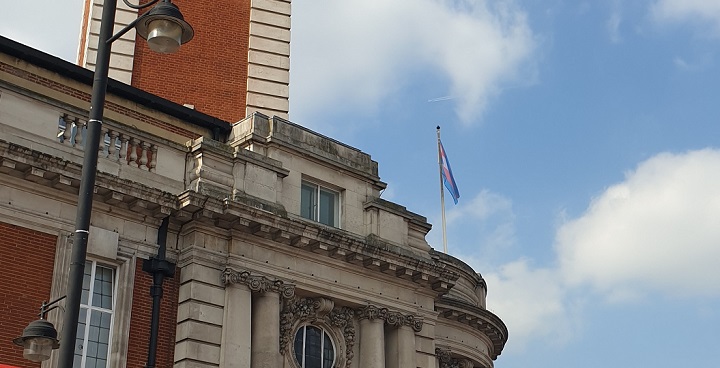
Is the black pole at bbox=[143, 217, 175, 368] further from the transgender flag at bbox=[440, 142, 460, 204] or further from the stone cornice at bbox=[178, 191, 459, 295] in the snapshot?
the transgender flag at bbox=[440, 142, 460, 204]

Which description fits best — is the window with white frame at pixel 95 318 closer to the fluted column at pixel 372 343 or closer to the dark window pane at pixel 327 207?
the dark window pane at pixel 327 207

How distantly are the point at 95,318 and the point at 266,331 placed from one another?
130 inches

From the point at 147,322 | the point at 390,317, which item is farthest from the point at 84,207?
the point at 390,317

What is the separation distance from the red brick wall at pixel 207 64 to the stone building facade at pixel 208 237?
872 millimetres

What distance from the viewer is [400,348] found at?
21625 millimetres

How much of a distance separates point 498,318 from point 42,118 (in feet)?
48.1

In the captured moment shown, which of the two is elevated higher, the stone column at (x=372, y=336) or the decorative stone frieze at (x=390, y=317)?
the decorative stone frieze at (x=390, y=317)

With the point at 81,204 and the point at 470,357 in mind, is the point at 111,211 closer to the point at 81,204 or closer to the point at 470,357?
the point at 81,204

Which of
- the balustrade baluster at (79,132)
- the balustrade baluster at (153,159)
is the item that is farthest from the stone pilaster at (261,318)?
the balustrade baluster at (79,132)

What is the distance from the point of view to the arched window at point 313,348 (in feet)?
67.2

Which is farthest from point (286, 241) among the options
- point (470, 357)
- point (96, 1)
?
point (96, 1)

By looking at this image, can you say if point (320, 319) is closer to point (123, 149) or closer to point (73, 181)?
point (123, 149)

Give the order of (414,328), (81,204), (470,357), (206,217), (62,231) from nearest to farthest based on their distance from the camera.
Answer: (81,204) → (62,231) → (206,217) → (414,328) → (470,357)

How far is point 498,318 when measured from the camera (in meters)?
27.8
